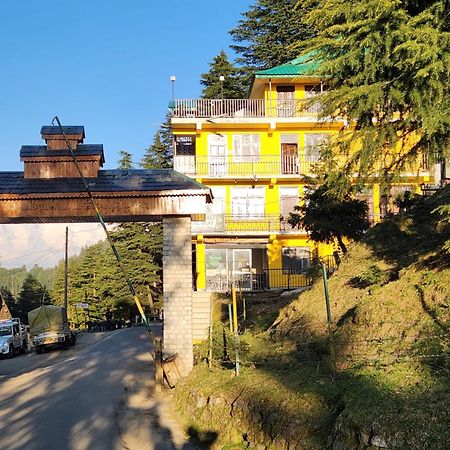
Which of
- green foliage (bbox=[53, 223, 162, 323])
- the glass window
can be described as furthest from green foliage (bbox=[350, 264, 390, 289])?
green foliage (bbox=[53, 223, 162, 323])

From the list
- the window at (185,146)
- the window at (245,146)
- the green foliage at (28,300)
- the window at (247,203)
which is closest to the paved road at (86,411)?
the window at (247,203)

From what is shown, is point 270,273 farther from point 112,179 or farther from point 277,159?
point 112,179

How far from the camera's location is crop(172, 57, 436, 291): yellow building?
1303 inches

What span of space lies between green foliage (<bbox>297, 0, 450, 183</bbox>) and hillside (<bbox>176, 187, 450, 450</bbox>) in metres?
2.37

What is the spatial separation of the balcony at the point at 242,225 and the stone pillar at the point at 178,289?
57.3 ft

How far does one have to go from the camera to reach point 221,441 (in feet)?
29.5

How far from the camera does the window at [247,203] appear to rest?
3372 cm

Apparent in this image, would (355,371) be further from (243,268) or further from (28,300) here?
(28,300)

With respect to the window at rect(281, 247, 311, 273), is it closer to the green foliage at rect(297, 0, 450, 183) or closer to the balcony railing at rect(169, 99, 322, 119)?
the balcony railing at rect(169, 99, 322, 119)

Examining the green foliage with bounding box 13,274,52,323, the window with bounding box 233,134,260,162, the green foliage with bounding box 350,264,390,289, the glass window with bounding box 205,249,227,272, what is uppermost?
the window with bounding box 233,134,260,162

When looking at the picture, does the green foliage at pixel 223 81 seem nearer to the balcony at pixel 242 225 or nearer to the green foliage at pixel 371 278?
the balcony at pixel 242 225

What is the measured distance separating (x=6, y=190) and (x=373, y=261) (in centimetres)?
979

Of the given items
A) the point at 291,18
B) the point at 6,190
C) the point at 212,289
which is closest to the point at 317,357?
the point at 6,190

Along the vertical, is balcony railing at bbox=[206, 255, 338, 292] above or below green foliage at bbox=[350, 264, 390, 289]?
below
